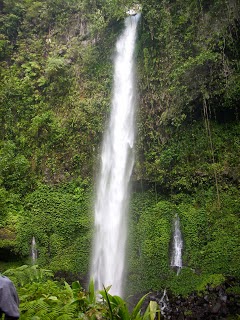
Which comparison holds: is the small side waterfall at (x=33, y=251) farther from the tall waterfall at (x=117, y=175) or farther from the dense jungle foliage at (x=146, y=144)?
the tall waterfall at (x=117, y=175)

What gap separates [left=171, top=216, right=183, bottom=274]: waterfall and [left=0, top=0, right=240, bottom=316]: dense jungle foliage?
0.20 metres

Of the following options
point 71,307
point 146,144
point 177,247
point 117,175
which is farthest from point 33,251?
point 71,307

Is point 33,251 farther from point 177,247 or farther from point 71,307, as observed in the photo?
point 71,307

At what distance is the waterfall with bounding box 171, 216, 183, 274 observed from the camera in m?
11.3

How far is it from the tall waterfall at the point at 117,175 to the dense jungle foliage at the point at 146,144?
36 cm

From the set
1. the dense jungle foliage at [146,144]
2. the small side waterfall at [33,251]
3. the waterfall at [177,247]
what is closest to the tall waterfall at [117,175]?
the dense jungle foliage at [146,144]

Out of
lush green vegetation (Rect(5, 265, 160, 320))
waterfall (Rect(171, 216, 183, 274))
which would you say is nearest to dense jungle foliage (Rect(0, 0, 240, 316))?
waterfall (Rect(171, 216, 183, 274))

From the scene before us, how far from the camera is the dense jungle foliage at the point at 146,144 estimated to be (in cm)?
1155

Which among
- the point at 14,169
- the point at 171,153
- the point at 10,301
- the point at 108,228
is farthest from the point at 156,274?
the point at 10,301

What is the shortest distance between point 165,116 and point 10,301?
11.3 metres

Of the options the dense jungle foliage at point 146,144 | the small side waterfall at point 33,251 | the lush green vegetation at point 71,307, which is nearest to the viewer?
the lush green vegetation at point 71,307

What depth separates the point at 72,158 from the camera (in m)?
14.5

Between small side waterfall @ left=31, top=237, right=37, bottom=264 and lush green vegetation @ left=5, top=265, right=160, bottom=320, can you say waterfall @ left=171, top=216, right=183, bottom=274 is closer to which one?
small side waterfall @ left=31, top=237, right=37, bottom=264

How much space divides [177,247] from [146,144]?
14.0 feet
